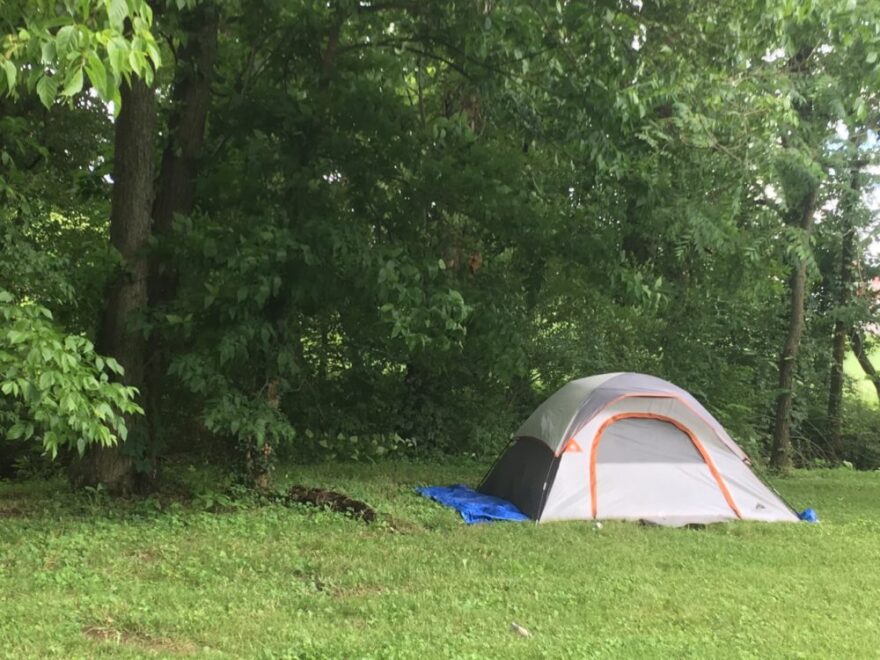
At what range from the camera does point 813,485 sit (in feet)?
A: 31.0

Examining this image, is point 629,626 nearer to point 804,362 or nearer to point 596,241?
point 596,241

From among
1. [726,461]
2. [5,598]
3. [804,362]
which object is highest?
[804,362]

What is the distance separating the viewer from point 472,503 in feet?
23.7

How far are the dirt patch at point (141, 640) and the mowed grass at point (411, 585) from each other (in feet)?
0.04

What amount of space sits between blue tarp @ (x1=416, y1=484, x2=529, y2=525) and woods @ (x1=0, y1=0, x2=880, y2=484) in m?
1.29

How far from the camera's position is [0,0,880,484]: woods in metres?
6.08

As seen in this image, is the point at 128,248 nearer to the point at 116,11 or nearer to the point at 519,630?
the point at 116,11

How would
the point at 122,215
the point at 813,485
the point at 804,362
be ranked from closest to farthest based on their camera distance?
the point at 122,215 < the point at 813,485 < the point at 804,362

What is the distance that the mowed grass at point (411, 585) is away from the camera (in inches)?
150

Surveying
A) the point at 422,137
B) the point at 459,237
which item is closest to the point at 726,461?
the point at 459,237

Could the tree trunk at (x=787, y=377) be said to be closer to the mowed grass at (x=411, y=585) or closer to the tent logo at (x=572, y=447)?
the mowed grass at (x=411, y=585)

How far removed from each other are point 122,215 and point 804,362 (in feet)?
38.2

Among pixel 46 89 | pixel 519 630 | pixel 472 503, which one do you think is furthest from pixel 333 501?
pixel 46 89

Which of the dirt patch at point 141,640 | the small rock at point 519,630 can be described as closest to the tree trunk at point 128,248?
the dirt patch at point 141,640
